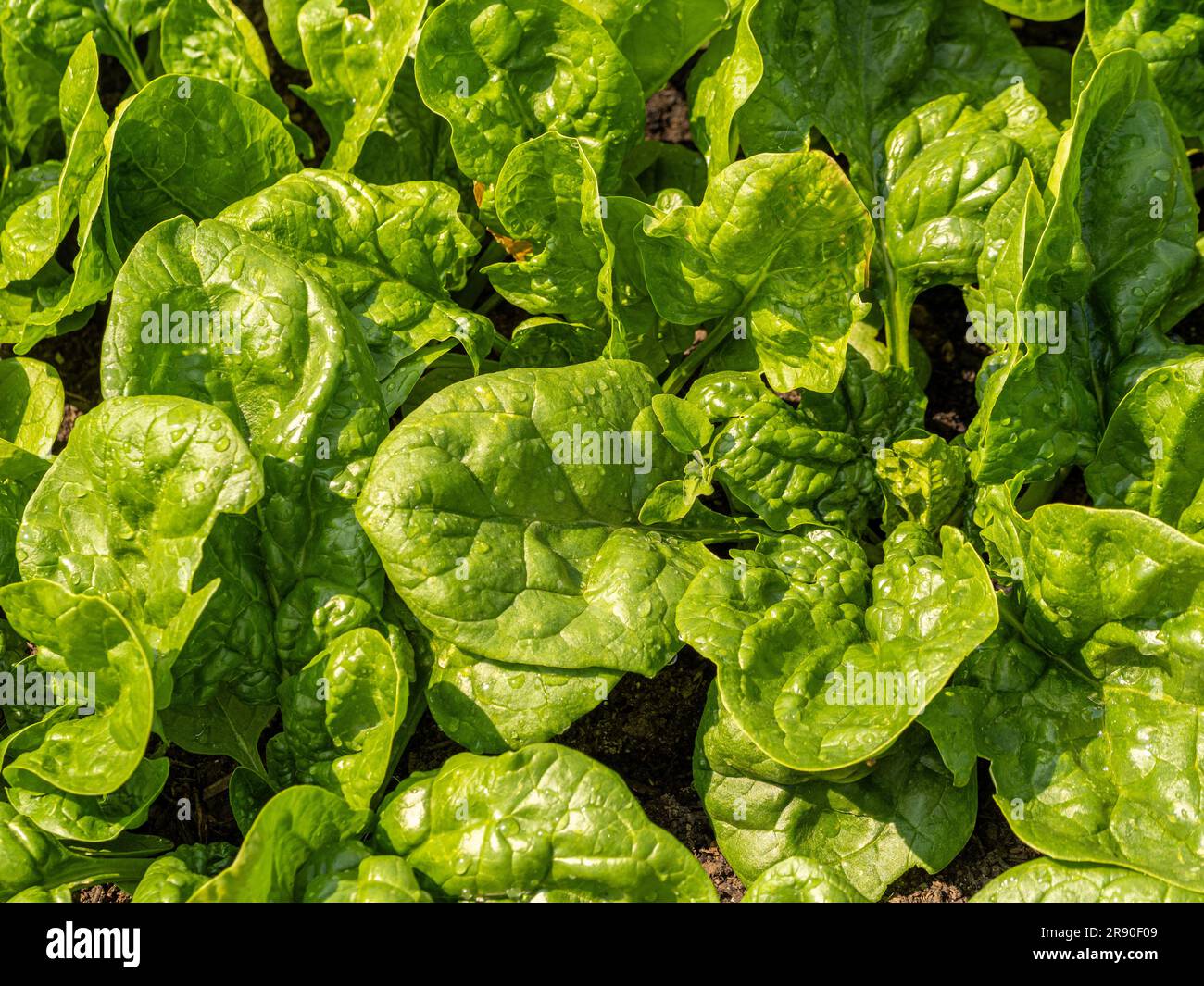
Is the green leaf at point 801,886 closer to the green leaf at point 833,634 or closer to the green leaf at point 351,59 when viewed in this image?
the green leaf at point 833,634

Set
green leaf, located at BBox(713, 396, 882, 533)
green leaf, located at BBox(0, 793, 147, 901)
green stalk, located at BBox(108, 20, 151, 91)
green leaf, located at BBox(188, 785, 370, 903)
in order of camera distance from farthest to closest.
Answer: green stalk, located at BBox(108, 20, 151, 91)
green leaf, located at BBox(713, 396, 882, 533)
green leaf, located at BBox(0, 793, 147, 901)
green leaf, located at BBox(188, 785, 370, 903)

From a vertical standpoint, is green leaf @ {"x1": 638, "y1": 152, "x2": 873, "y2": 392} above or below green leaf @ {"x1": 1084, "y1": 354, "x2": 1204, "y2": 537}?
above

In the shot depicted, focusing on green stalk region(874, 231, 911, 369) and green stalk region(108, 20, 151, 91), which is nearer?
green stalk region(874, 231, 911, 369)

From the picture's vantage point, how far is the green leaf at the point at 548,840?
6.94 ft

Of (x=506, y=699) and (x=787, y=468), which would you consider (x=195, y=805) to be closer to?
(x=506, y=699)

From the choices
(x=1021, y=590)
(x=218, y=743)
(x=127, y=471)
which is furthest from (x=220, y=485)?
(x=1021, y=590)

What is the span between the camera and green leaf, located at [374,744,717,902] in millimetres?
2115

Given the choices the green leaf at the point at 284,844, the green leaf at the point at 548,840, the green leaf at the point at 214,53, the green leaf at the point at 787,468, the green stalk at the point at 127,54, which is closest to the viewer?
the green leaf at the point at 284,844

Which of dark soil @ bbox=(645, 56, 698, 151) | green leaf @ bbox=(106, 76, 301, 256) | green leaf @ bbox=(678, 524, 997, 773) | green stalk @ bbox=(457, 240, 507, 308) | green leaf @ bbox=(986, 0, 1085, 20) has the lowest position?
green leaf @ bbox=(678, 524, 997, 773)

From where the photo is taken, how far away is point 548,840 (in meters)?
2.13

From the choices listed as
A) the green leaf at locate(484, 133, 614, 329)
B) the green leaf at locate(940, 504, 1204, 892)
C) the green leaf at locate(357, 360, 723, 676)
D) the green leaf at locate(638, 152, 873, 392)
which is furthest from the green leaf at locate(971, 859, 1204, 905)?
the green leaf at locate(484, 133, 614, 329)

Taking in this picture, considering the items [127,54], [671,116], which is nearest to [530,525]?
[671,116]

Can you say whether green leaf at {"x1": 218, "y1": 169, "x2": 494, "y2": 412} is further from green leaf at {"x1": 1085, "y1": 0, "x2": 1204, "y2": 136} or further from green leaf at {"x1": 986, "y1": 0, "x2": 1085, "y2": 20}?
green leaf at {"x1": 1085, "y1": 0, "x2": 1204, "y2": 136}

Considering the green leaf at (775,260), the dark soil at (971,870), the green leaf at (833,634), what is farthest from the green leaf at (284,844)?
the green leaf at (775,260)
